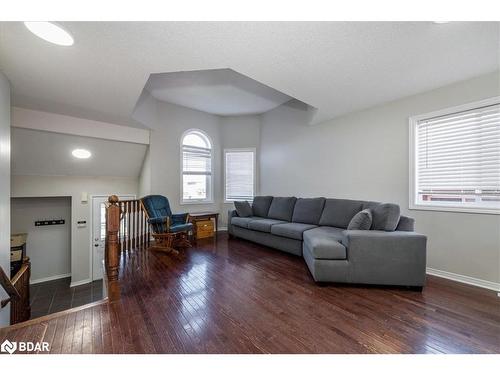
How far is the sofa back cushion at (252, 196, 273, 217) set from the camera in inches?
186

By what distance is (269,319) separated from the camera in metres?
1.78

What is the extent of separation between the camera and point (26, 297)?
9.16ft

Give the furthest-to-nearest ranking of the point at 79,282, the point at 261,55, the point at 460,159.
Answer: the point at 79,282 → the point at 460,159 → the point at 261,55

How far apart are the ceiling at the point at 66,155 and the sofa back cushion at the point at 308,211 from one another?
3.50 metres

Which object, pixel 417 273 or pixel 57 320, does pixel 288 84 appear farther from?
pixel 57 320

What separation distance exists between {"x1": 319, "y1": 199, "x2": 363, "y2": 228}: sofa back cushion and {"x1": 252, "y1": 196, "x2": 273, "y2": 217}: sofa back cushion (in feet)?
4.36

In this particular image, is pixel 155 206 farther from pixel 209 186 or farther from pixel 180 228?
pixel 209 186

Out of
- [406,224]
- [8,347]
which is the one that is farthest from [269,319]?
[406,224]

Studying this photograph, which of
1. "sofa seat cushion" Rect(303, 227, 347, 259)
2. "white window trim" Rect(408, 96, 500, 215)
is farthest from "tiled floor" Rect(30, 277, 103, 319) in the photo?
"white window trim" Rect(408, 96, 500, 215)

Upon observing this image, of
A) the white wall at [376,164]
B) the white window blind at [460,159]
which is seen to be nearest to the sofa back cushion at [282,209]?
the white wall at [376,164]

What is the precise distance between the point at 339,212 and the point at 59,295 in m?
5.91

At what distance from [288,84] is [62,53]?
243cm

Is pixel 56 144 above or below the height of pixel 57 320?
above
